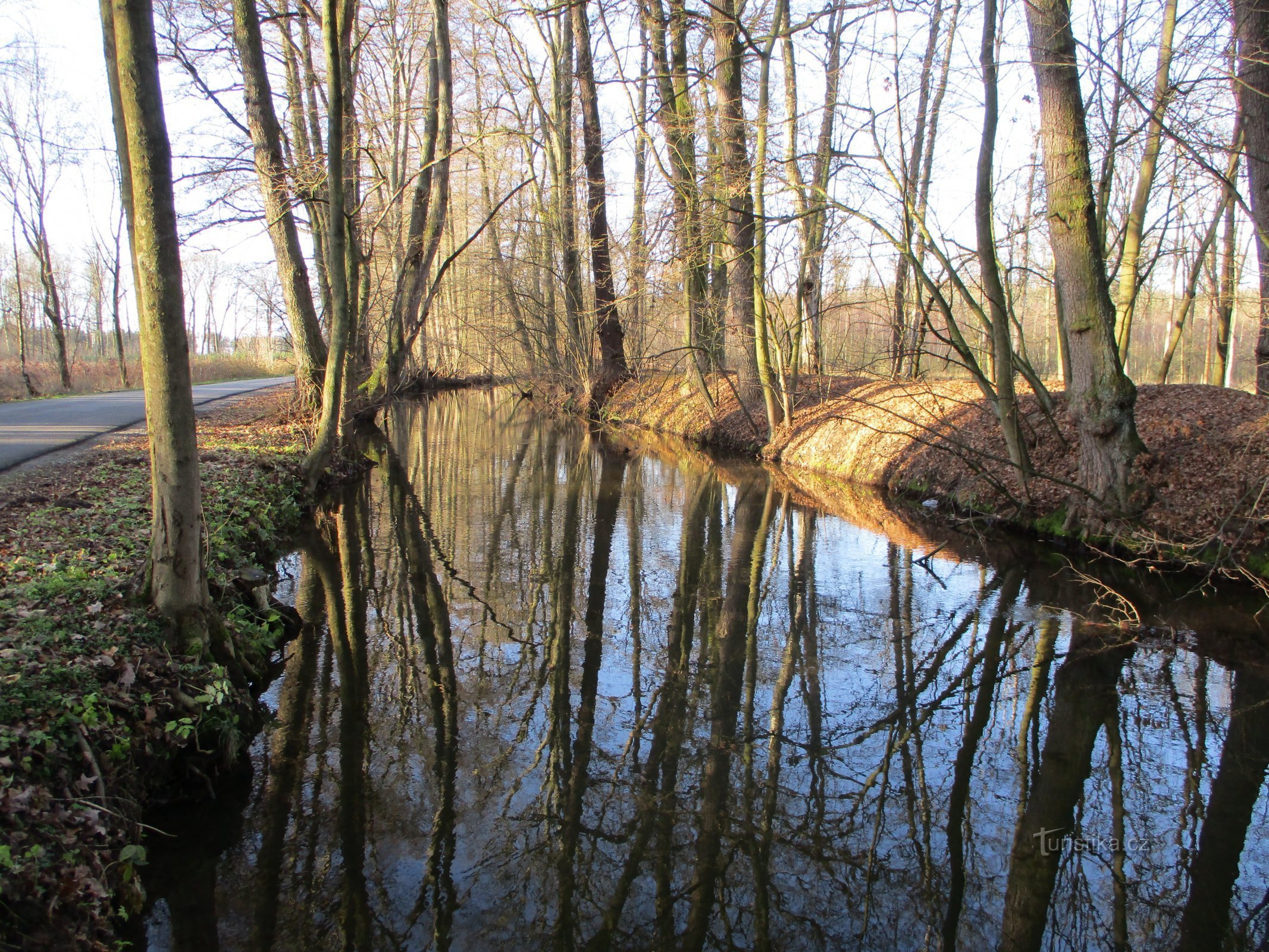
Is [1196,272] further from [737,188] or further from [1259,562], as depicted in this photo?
[737,188]

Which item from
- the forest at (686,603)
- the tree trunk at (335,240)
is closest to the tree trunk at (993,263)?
the forest at (686,603)

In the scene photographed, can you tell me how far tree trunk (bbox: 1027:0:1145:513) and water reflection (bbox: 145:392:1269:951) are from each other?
65.9 inches

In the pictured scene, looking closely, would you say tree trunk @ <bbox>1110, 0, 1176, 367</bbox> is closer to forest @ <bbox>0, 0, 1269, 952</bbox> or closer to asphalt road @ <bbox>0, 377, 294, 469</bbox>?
forest @ <bbox>0, 0, 1269, 952</bbox>

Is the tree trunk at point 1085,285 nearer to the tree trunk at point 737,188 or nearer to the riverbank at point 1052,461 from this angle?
the riverbank at point 1052,461

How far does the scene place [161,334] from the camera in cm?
450

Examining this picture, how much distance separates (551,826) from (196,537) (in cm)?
266

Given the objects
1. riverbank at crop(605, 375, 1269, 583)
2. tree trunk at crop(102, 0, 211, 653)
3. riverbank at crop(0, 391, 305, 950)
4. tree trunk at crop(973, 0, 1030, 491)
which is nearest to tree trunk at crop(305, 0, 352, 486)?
riverbank at crop(0, 391, 305, 950)

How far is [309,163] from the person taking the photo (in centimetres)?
1066

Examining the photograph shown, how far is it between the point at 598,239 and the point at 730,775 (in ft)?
59.7

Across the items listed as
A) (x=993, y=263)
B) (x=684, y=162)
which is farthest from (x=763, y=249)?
Answer: (x=993, y=263)

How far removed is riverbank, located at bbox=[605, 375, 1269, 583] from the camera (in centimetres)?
795

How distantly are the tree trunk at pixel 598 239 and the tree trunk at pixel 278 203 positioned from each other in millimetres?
7087

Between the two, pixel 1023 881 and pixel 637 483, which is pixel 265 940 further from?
pixel 637 483

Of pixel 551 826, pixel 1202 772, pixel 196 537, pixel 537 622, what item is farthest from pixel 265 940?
pixel 1202 772
